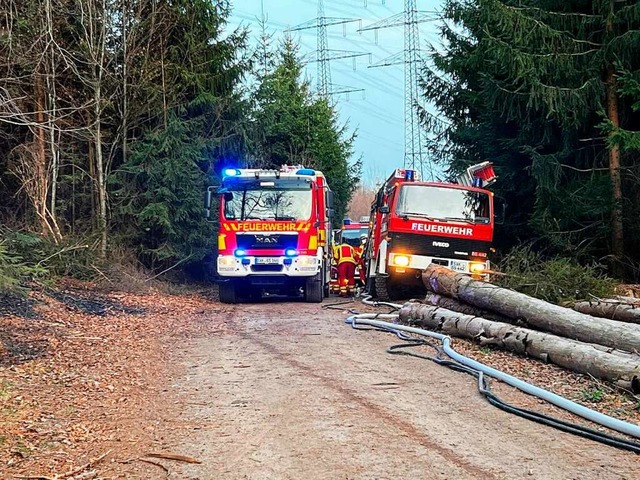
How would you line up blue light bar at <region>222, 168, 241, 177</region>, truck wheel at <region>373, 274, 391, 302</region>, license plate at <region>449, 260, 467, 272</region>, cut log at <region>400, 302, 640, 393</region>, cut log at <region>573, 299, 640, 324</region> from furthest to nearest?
blue light bar at <region>222, 168, 241, 177</region> → truck wheel at <region>373, 274, 391, 302</region> → license plate at <region>449, 260, 467, 272</region> → cut log at <region>573, 299, 640, 324</region> → cut log at <region>400, 302, 640, 393</region>

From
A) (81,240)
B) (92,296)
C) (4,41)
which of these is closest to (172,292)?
(81,240)

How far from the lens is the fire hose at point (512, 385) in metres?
5.22

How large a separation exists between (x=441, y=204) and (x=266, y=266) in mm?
4199

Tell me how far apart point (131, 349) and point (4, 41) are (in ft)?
20.3

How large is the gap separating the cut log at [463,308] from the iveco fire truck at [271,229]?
3.76 m

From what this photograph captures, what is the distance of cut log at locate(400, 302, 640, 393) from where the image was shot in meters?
6.72

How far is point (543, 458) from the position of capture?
15.4 ft

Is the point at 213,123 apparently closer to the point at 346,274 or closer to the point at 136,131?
the point at 136,131

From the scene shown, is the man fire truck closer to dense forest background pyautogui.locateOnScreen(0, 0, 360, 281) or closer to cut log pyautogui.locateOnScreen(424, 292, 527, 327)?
cut log pyautogui.locateOnScreen(424, 292, 527, 327)

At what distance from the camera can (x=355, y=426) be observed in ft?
17.6

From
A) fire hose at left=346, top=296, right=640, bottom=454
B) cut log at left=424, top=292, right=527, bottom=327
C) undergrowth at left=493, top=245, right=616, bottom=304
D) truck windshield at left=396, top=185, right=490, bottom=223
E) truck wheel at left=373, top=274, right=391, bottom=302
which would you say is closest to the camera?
fire hose at left=346, top=296, right=640, bottom=454

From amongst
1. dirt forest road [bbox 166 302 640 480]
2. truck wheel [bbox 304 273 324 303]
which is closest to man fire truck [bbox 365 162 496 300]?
truck wheel [bbox 304 273 324 303]

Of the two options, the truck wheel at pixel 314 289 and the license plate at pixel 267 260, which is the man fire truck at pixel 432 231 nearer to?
the truck wheel at pixel 314 289

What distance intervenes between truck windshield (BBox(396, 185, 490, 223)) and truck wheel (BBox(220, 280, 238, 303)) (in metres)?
4.44
